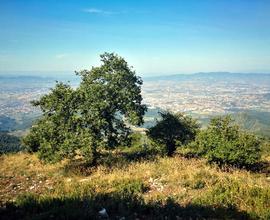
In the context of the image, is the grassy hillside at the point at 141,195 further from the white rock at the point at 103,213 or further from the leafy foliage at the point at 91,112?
the leafy foliage at the point at 91,112

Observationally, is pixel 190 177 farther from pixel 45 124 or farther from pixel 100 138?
pixel 45 124

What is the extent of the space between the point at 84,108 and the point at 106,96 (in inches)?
68.5

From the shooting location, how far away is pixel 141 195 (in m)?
11.1

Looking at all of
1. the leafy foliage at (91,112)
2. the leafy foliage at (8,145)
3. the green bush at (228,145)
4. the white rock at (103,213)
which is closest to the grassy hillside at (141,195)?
the white rock at (103,213)

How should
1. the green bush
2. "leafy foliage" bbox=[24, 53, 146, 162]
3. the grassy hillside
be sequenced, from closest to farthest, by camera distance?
the grassy hillside → the green bush → "leafy foliage" bbox=[24, 53, 146, 162]

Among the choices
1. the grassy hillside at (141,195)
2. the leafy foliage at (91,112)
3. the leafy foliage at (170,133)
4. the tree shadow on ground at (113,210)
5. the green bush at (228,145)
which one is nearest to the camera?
the tree shadow on ground at (113,210)

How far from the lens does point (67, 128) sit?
781 inches

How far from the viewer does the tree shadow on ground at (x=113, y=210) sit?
330 inches

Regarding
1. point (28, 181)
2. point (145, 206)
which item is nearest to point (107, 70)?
point (28, 181)

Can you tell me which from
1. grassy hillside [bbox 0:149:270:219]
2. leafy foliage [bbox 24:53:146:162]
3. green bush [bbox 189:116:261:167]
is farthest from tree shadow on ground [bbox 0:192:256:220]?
green bush [bbox 189:116:261:167]

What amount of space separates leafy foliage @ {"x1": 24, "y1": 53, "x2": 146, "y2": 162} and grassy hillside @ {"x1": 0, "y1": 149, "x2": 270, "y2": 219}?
1725mm

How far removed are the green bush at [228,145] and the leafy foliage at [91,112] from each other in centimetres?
488

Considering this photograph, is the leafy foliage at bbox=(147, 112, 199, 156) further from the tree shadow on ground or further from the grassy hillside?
the tree shadow on ground

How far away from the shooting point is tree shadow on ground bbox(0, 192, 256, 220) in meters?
8.38
